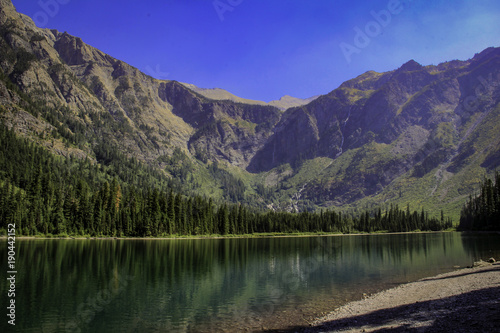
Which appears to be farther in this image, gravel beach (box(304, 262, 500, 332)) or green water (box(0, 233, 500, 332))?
green water (box(0, 233, 500, 332))

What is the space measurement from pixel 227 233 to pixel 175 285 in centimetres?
14345

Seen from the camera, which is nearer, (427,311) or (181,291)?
(427,311)

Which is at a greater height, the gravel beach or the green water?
the gravel beach

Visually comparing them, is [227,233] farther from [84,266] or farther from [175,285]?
[175,285]

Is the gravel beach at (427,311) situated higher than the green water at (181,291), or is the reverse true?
the gravel beach at (427,311)

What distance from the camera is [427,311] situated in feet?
84.8

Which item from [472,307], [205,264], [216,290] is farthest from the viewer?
[205,264]

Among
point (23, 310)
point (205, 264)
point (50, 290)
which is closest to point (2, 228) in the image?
point (205, 264)

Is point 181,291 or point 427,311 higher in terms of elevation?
point 427,311

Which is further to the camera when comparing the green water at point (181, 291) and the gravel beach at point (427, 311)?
the green water at point (181, 291)

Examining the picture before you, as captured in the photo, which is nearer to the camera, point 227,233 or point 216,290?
point 216,290

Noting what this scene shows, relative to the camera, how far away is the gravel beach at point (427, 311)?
67.3ft

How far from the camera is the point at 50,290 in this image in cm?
3916

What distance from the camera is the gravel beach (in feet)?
67.3
